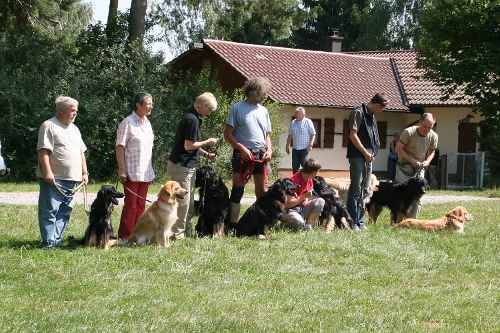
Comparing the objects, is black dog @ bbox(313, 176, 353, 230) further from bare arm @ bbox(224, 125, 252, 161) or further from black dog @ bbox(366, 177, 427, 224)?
bare arm @ bbox(224, 125, 252, 161)

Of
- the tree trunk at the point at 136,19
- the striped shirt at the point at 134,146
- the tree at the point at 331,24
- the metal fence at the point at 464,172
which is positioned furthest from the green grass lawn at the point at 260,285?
the tree at the point at 331,24

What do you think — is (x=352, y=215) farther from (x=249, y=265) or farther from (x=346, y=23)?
(x=346, y=23)

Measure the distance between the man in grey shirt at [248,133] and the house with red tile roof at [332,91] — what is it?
1859cm

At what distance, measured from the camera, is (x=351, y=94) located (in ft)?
106

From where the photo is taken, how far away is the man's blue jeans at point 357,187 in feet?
36.5

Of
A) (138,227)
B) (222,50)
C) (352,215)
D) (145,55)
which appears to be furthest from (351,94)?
(138,227)

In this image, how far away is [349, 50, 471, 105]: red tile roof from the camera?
31203 millimetres

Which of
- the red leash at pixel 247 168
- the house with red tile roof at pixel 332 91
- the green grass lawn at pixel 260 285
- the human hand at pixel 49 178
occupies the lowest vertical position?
the green grass lawn at pixel 260 285

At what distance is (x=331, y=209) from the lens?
11.1m

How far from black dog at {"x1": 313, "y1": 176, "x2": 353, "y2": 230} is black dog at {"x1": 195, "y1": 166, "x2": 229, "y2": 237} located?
1.68 meters

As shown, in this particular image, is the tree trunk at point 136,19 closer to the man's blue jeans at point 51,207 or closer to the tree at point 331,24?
the man's blue jeans at point 51,207

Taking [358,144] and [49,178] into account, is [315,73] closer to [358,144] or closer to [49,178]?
[358,144]

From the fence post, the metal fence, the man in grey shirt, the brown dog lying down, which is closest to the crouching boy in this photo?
the man in grey shirt

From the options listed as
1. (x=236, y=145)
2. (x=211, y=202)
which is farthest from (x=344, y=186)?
(x=211, y=202)
